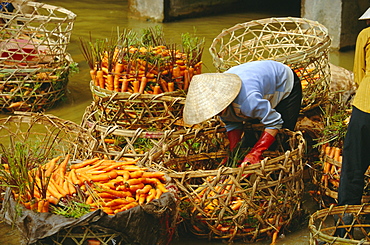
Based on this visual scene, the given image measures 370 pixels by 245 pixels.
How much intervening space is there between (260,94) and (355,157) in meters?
0.70

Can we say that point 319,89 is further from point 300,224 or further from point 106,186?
point 106,186

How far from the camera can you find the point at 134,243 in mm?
2662

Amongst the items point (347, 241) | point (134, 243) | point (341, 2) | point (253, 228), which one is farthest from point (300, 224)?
point (341, 2)

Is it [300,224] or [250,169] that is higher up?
[250,169]

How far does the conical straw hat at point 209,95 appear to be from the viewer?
3.26m

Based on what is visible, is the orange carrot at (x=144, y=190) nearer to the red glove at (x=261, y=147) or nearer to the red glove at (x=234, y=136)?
the red glove at (x=261, y=147)

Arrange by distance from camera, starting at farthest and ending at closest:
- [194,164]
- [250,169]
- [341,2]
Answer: [341,2], [194,164], [250,169]

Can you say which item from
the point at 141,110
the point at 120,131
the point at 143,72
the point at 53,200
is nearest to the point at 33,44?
the point at 143,72

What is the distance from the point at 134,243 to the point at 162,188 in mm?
369

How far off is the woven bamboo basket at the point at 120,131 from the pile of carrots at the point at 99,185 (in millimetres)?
265

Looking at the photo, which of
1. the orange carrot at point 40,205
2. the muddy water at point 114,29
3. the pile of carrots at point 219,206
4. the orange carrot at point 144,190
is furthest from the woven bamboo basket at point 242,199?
the orange carrot at point 40,205

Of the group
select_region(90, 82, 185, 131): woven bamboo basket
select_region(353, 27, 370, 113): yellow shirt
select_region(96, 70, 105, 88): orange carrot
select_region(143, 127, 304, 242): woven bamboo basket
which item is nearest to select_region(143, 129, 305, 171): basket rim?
select_region(143, 127, 304, 242): woven bamboo basket

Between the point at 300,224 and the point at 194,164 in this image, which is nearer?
the point at 300,224

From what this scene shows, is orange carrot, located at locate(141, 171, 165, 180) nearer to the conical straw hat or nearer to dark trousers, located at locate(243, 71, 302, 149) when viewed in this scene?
the conical straw hat
